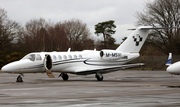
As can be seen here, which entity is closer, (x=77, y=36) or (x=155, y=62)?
(x=155, y=62)

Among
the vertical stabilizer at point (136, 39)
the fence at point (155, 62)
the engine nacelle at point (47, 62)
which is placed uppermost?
the vertical stabilizer at point (136, 39)

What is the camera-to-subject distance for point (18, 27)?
6488 centimetres

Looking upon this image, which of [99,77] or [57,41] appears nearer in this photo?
[99,77]

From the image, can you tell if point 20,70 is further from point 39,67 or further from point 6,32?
point 6,32

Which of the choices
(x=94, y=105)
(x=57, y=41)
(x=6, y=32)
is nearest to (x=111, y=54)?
(x=94, y=105)

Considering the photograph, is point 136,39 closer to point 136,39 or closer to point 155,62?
point 136,39

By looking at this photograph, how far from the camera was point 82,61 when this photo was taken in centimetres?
2719

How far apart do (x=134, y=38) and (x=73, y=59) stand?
5.60 meters

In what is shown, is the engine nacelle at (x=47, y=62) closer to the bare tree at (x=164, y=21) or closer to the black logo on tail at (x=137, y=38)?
the black logo on tail at (x=137, y=38)

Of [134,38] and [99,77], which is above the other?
[134,38]

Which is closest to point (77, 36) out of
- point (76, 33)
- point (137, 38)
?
point (76, 33)

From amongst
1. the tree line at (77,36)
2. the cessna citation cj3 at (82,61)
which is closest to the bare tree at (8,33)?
the tree line at (77,36)

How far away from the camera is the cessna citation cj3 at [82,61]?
2534cm

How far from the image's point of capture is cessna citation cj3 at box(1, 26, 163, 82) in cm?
2534
